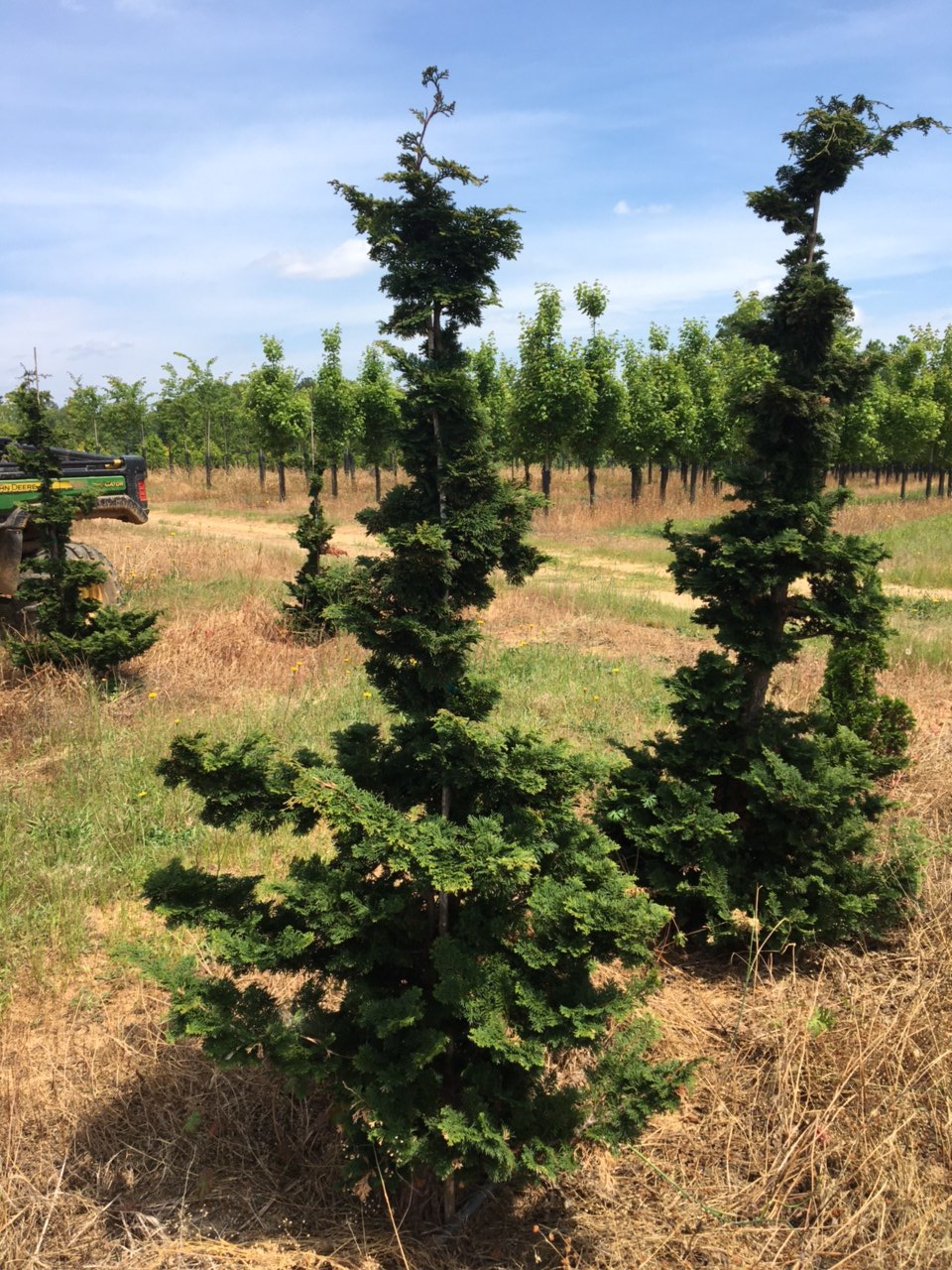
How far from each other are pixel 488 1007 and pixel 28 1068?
2.08 m

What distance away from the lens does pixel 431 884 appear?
2.53m

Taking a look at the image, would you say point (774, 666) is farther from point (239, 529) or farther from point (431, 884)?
point (239, 529)

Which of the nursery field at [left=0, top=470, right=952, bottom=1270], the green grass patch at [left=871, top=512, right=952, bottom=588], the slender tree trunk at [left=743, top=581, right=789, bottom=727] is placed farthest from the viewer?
the green grass patch at [left=871, top=512, right=952, bottom=588]

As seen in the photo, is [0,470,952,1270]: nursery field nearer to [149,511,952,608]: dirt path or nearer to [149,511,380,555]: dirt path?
[149,511,952,608]: dirt path

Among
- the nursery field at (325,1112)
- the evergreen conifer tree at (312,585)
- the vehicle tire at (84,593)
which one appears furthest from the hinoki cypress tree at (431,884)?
the evergreen conifer tree at (312,585)

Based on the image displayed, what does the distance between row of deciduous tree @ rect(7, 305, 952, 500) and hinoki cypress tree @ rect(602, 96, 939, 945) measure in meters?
13.7

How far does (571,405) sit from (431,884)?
21705 mm

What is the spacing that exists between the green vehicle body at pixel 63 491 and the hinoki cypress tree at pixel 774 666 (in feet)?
19.8

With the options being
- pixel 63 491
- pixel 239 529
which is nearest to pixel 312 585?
pixel 63 491

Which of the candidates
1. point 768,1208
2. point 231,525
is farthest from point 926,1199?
point 231,525

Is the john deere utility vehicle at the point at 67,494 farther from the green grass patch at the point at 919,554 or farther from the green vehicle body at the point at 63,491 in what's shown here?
the green grass patch at the point at 919,554

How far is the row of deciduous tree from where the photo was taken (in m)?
23.2

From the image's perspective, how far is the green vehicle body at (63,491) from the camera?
324 inches

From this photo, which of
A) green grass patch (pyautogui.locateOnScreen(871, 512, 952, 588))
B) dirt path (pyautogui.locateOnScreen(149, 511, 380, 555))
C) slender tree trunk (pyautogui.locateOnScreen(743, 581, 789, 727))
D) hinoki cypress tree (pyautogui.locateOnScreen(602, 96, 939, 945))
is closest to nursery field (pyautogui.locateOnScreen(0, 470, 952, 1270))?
hinoki cypress tree (pyautogui.locateOnScreen(602, 96, 939, 945))
